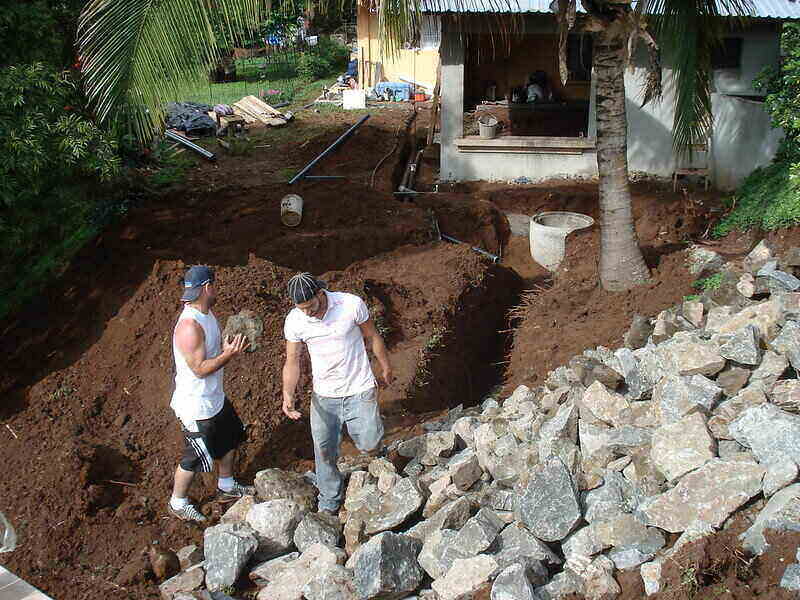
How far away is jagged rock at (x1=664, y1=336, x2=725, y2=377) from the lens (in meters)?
5.77

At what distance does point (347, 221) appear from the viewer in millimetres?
11141

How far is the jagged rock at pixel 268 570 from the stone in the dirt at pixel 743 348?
3456 mm

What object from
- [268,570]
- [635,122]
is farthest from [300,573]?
[635,122]

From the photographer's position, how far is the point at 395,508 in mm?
5359

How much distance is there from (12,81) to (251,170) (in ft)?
25.1

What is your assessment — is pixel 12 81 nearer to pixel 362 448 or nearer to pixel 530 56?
pixel 362 448

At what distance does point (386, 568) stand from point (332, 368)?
1.42 m

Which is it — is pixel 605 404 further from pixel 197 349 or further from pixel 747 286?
pixel 197 349

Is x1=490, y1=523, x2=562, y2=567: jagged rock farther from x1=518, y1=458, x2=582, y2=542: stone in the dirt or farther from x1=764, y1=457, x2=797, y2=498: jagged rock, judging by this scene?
x1=764, y1=457, x2=797, y2=498: jagged rock

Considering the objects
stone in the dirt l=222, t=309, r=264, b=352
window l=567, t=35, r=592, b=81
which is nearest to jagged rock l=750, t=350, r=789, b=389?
stone in the dirt l=222, t=309, r=264, b=352

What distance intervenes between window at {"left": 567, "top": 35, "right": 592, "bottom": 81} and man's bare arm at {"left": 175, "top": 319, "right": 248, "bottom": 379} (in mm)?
13089

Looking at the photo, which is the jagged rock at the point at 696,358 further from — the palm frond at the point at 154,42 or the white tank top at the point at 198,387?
the palm frond at the point at 154,42

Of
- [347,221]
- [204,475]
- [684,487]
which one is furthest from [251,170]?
[684,487]

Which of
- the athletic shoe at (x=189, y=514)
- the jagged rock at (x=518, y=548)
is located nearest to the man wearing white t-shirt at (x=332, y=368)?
the athletic shoe at (x=189, y=514)
